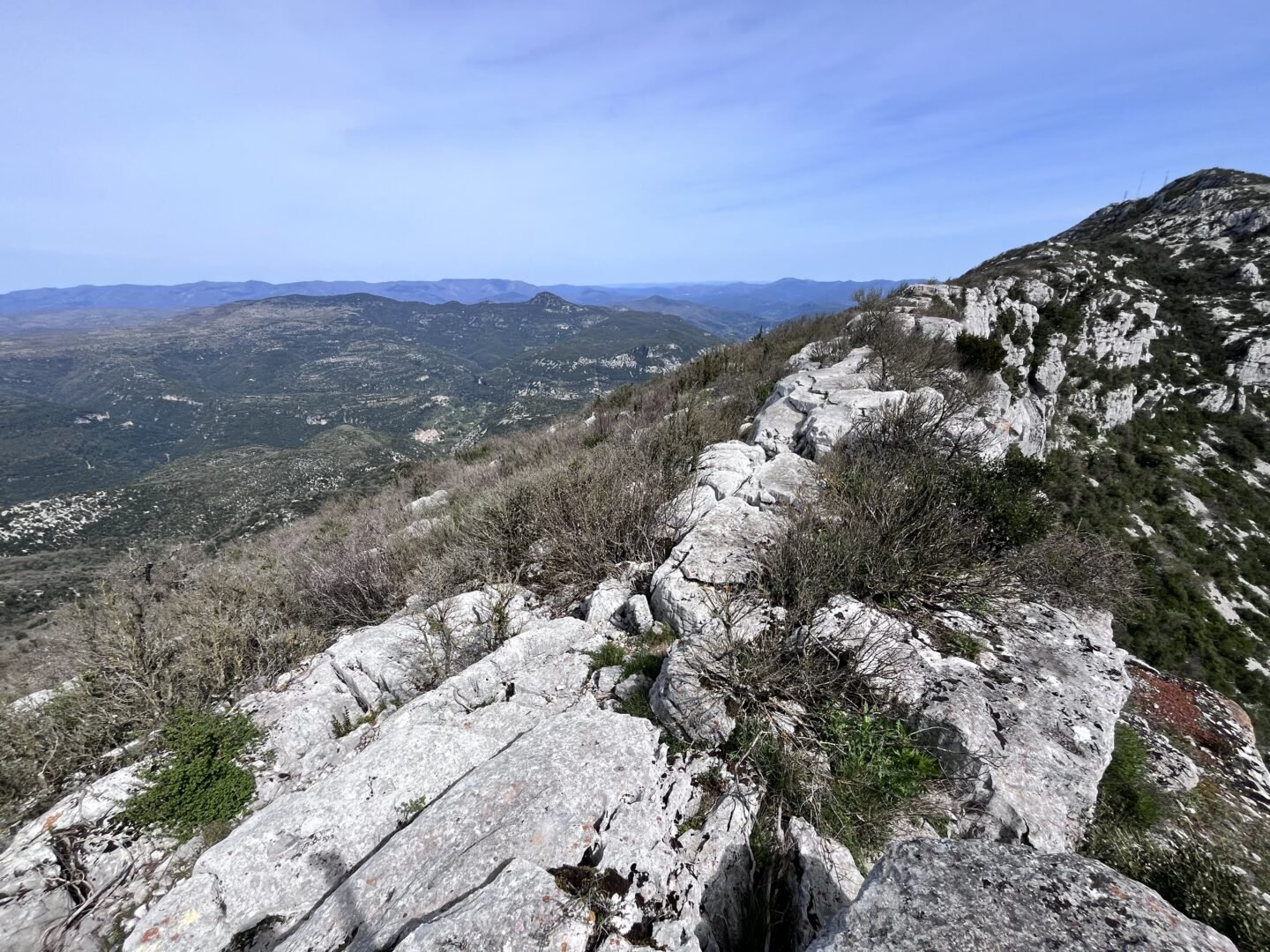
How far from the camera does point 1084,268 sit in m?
38.8

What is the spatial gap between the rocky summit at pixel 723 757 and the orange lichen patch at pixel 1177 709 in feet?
Result: 0.12

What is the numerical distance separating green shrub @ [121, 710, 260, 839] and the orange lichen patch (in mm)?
9897

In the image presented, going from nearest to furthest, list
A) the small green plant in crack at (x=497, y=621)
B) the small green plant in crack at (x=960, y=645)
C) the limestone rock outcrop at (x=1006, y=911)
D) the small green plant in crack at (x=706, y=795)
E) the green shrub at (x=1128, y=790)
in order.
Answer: the limestone rock outcrop at (x=1006, y=911), the small green plant in crack at (x=706, y=795), the green shrub at (x=1128, y=790), the small green plant in crack at (x=960, y=645), the small green plant in crack at (x=497, y=621)

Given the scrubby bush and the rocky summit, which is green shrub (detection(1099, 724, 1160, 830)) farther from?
the scrubby bush

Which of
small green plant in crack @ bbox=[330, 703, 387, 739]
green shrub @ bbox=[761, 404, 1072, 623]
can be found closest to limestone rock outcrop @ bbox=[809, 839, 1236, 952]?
green shrub @ bbox=[761, 404, 1072, 623]

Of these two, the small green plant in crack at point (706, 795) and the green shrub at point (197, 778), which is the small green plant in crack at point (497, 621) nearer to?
the green shrub at point (197, 778)

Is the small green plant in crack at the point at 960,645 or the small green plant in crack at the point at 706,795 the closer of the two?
the small green plant in crack at the point at 706,795

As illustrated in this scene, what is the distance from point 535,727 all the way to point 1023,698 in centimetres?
477

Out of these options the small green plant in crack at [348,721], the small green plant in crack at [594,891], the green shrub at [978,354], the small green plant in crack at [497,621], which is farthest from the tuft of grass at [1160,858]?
the green shrub at [978,354]

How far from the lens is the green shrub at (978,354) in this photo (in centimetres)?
1644

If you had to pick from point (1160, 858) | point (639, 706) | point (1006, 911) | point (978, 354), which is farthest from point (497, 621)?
point (978, 354)

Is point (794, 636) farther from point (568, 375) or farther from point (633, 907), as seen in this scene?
point (568, 375)

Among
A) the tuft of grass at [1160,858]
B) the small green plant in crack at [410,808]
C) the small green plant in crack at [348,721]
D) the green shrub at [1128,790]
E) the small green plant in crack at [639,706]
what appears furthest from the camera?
the small green plant in crack at [348,721]

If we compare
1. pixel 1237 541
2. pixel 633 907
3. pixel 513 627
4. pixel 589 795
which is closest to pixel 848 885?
pixel 633 907
